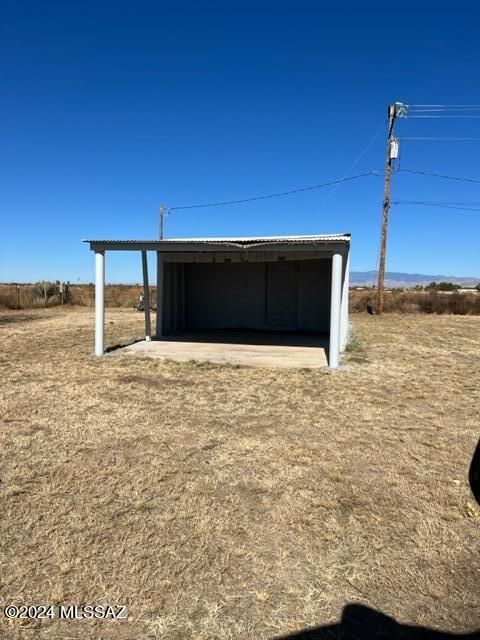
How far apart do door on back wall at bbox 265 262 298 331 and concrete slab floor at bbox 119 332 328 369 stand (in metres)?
0.90

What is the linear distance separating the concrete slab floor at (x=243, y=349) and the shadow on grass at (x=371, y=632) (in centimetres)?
610

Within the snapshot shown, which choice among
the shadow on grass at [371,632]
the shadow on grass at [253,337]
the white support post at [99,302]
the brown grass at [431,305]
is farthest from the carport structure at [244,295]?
the shadow on grass at [371,632]

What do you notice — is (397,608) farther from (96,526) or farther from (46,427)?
(46,427)

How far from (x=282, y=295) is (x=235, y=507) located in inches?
407

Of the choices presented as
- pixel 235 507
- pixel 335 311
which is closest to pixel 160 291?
pixel 335 311

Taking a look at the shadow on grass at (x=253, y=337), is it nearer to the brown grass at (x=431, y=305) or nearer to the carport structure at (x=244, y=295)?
the carport structure at (x=244, y=295)

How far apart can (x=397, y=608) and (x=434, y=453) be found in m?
2.23

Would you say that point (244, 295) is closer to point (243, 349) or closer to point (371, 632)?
point (243, 349)

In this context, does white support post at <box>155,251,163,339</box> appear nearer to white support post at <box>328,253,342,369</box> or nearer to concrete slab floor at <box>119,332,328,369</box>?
concrete slab floor at <box>119,332,328,369</box>

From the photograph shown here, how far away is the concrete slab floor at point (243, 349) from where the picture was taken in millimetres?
8781

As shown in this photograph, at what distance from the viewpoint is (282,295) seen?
43.6 ft

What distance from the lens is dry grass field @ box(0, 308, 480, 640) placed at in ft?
7.49

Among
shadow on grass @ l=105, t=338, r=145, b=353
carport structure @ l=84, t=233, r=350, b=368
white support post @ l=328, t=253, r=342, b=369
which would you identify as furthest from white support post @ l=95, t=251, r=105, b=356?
white support post @ l=328, t=253, r=342, b=369

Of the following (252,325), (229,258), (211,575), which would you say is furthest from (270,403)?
(252,325)
